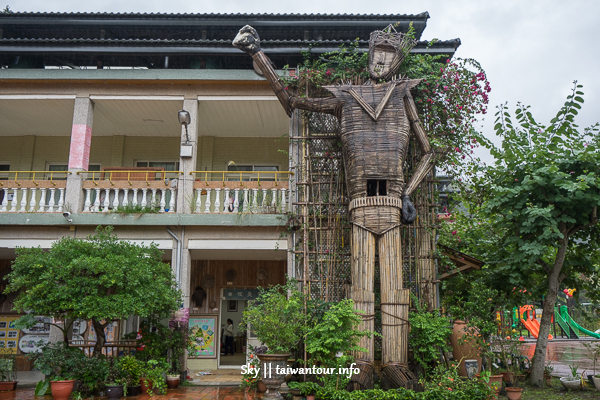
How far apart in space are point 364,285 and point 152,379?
388cm

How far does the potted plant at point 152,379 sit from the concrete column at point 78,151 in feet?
12.1

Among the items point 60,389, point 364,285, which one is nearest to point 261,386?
point 364,285

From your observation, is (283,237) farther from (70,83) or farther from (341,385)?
(70,83)

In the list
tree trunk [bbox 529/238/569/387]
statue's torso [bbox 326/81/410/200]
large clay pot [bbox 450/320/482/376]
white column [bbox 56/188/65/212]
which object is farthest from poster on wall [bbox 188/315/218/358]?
tree trunk [bbox 529/238/569/387]

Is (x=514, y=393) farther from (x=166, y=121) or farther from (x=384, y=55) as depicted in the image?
(x=166, y=121)

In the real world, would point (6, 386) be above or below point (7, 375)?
below

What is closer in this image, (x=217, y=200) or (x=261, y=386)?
(x=261, y=386)

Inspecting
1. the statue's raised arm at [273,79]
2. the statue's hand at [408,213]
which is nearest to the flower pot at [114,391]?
the statue's hand at [408,213]

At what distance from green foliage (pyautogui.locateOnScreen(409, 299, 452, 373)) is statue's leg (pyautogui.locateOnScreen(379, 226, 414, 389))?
422 millimetres

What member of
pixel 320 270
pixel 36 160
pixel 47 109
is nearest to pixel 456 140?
pixel 320 270

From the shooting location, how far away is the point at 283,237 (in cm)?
970

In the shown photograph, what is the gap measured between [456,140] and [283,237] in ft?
12.9

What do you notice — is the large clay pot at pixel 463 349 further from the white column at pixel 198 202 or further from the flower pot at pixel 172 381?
the white column at pixel 198 202

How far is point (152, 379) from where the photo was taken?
7.93 meters
